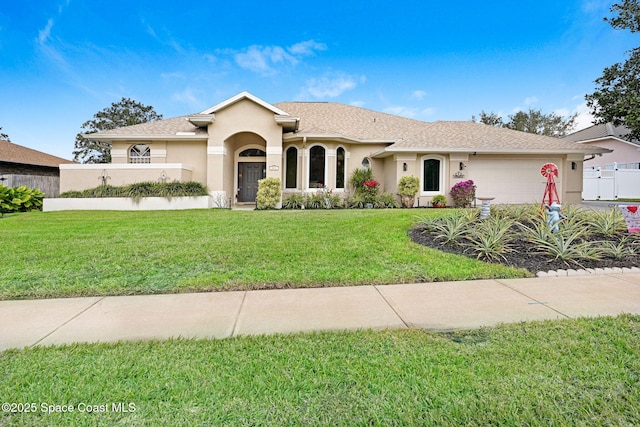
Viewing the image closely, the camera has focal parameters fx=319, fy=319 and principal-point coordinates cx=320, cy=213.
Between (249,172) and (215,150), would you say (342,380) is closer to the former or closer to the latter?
(215,150)

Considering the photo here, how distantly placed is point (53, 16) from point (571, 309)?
2085 cm

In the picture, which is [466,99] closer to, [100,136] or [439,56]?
[439,56]

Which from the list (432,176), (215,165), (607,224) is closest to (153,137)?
(215,165)

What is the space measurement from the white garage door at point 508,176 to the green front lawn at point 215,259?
1006cm

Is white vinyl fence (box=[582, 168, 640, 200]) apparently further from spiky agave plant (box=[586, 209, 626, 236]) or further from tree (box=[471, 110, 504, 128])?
spiky agave plant (box=[586, 209, 626, 236])

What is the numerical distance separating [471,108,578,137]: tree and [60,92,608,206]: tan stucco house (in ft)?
75.3

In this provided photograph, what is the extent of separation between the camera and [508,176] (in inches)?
655

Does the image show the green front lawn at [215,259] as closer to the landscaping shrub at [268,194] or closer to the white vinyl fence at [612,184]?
the landscaping shrub at [268,194]

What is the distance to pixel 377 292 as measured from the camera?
4.50 m

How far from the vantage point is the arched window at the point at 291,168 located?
1652 centimetres

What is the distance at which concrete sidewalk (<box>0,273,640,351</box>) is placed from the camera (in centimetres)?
328

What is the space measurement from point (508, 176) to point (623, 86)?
562 centimetres

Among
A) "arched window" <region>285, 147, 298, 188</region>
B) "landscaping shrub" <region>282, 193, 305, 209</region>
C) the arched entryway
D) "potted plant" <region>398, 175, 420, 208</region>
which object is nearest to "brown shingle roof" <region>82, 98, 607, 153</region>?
"arched window" <region>285, 147, 298, 188</region>

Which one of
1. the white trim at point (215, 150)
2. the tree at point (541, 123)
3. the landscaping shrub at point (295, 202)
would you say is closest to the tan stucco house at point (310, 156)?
the white trim at point (215, 150)
